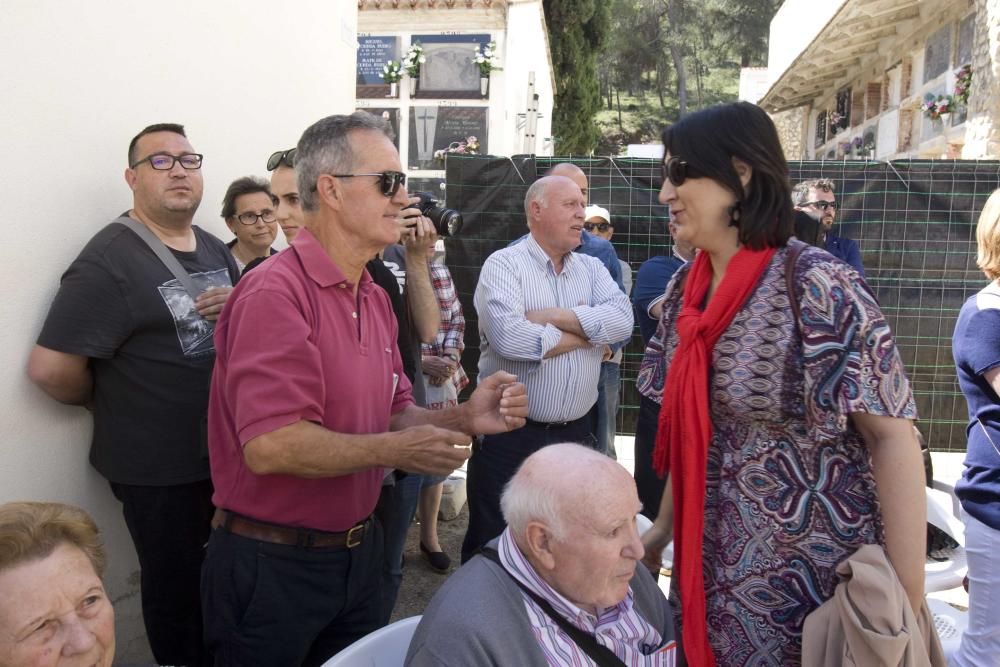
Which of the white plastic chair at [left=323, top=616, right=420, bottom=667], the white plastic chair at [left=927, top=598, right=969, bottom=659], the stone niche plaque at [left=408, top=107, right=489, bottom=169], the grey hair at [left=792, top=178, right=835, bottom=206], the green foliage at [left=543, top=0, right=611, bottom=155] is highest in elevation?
the green foliage at [left=543, top=0, right=611, bottom=155]

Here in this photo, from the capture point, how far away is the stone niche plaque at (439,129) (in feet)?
36.5

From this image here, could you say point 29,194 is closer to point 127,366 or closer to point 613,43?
point 127,366

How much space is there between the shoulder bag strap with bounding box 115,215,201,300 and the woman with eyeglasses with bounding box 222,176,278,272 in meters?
0.81

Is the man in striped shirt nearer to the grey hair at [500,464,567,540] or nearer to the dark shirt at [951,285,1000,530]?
the dark shirt at [951,285,1000,530]

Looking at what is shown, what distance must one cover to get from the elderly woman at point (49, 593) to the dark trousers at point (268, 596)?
1.35 feet

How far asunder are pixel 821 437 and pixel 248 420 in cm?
122

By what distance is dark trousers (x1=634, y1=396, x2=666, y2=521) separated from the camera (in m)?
3.37

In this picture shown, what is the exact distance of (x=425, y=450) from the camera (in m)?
1.70

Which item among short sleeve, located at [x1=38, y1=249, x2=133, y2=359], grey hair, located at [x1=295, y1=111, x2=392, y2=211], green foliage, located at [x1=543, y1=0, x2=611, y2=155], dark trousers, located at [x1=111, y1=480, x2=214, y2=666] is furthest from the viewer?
green foliage, located at [x1=543, y1=0, x2=611, y2=155]

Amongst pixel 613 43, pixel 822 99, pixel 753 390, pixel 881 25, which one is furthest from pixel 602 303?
pixel 613 43

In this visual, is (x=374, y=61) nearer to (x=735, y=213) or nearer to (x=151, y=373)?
(x=151, y=373)

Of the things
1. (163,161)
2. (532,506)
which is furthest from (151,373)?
(532,506)

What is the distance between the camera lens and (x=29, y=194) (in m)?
2.33

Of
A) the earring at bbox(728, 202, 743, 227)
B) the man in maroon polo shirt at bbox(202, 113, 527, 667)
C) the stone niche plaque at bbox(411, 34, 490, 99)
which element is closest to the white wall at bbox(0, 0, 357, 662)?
the man in maroon polo shirt at bbox(202, 113, 527, 667)
